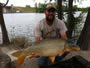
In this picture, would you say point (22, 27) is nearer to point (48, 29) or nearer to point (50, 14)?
point (48, 29)

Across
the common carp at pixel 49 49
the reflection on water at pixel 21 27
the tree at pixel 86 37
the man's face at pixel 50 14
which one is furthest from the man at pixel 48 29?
the reflection on water at pixel 21 27

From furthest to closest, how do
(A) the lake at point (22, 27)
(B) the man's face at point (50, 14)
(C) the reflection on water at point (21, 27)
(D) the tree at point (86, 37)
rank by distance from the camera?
(C) the reflection on water at point (21, 27) < (A) the lake at point (22, 27) < (D) the tree at point (86, 37) < (B) the man's face at point (50, 14)

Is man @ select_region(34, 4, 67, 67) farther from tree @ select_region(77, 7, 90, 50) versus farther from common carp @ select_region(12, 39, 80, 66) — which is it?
tree @ select_region(77, 7, 90, 50)

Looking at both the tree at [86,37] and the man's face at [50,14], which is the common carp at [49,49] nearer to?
the man's face at [50,14]

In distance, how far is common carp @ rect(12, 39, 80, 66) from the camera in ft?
6.60

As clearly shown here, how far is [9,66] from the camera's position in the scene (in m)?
2.98

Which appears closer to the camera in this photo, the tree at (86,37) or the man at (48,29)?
the man at (48,29)

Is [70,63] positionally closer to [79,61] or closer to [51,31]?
[79,61]

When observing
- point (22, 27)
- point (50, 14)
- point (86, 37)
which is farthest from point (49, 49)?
point (22, 27)

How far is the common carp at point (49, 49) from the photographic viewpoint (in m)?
2.01

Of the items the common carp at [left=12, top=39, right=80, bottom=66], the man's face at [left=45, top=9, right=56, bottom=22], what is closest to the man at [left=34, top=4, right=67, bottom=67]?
the man's face at [left=45, top=9, right=56, bottom=22]

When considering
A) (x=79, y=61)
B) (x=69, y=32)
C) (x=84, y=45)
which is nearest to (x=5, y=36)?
(x=69, y=32)

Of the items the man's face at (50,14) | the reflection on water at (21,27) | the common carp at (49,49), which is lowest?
the reflection on water at (21,27)

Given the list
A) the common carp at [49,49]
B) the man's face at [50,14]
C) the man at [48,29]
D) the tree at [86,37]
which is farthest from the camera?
the tree at [86,37]
